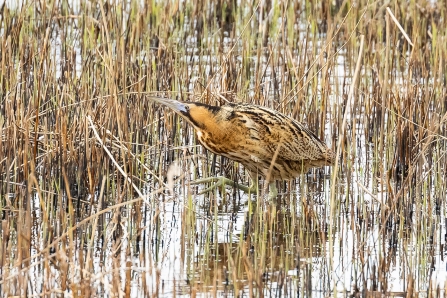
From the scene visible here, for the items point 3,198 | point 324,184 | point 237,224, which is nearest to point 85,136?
point 3,198

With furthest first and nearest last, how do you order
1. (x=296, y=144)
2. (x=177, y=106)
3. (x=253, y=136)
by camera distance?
(x=296, y=144)
(x=253, y=136)
(x=177, y=106)

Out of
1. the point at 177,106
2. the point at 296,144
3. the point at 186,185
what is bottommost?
the point at 186,185

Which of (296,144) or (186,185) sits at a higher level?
(296,144)

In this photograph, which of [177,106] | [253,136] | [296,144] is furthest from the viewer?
[296,144]

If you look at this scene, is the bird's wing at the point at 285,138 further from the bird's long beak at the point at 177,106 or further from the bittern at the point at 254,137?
the bird's long beak at the point at 177,106

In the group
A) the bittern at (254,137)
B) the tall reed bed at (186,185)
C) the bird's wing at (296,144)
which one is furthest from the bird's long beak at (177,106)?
the bird's wing at (296,144)

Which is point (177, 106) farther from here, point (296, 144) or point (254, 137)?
point (296, 144)

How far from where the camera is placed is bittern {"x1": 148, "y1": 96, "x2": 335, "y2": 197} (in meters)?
5.32

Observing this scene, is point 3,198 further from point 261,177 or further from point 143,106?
point 261,177

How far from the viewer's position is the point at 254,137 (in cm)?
538

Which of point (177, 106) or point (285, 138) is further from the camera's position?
point (285, 138)

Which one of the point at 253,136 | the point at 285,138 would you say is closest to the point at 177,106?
the point at 253,136

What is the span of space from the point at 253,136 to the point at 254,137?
0.04ft

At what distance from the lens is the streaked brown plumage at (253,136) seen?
5.32m
